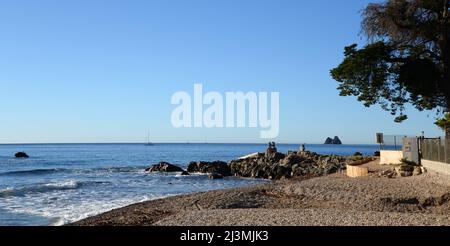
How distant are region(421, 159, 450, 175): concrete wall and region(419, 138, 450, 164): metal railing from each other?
185mm

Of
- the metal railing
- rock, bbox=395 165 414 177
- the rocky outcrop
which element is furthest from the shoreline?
the rocky outcrop

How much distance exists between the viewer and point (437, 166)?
77.9 feet

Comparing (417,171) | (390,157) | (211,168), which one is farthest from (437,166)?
(211,168)

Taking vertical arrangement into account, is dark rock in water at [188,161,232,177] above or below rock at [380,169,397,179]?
below

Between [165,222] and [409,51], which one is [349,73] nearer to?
[409,51]

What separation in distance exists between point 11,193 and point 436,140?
26.4 meters

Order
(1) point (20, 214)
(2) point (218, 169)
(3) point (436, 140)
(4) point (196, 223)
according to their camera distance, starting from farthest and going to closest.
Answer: (2) point (218, 169)
(3) point (436, 140)
(1) point (20, 214)
(4) point (196, 223)

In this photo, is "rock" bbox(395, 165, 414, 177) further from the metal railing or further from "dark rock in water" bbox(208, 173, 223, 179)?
"dark rock in water" bbox(208, 173, 223, 179)

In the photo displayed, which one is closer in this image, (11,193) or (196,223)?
(196,223)

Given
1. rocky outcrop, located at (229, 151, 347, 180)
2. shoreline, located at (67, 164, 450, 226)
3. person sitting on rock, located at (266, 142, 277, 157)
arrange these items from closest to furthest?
shoreline, located at (67, 164, 450, 226), rocky outcrop, located at (229, 151, 347, 180), person sitting on rock, located at (266, 142, 277, 157)

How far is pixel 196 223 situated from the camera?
1363 centimetres

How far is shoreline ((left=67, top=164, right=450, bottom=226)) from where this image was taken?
539 inches

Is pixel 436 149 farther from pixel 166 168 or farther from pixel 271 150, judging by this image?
pixel 271 150
